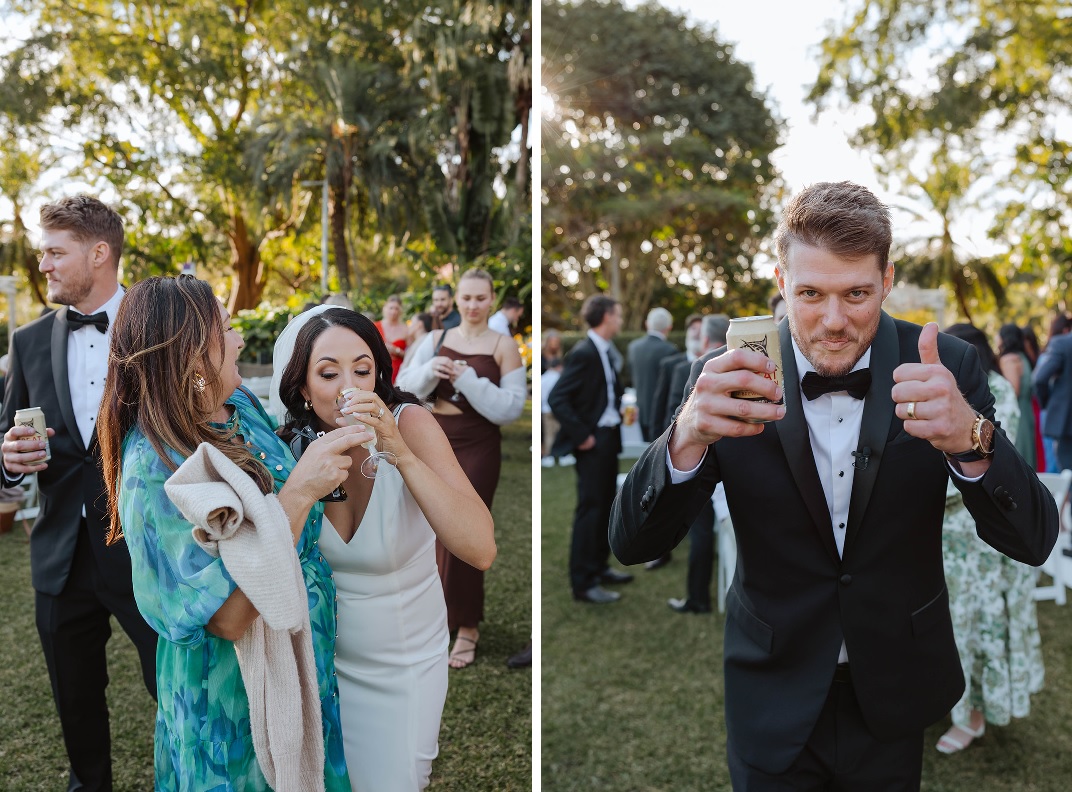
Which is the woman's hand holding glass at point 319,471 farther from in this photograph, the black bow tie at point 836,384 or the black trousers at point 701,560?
the black trousers at point 701,560

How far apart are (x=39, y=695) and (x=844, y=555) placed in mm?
4316

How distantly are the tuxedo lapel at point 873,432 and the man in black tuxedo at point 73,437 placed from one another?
2.35 metres

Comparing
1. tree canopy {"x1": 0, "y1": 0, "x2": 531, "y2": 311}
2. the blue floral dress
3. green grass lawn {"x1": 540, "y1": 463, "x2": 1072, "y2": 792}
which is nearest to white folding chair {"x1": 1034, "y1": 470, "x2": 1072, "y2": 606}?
green grass lawn {"x1": 540, "y1": 463, "x2": 1072, "y2": 792}

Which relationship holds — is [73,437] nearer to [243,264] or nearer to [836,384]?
[836,384]

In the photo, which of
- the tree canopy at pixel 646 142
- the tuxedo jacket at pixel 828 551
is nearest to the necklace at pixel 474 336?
the tuxedo jacket at pixel 828 551

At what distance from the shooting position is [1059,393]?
7.44 m

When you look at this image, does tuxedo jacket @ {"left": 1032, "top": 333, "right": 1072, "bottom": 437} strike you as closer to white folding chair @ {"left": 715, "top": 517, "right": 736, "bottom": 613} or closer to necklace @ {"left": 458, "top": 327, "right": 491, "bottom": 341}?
white folding chair @ {"left": 715, "top": 517, "right": 736, "bottom": 613}

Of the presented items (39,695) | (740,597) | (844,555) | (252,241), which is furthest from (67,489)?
(252,241)

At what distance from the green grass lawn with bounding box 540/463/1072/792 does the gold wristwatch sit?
109 inches

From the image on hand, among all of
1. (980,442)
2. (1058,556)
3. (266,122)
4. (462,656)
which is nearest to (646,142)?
(266,122)

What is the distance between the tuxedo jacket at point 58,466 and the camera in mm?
2930

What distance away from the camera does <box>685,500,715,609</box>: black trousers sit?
6.01m

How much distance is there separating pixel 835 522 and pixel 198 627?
4.46 ft

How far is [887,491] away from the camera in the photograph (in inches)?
70.7
